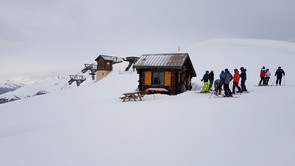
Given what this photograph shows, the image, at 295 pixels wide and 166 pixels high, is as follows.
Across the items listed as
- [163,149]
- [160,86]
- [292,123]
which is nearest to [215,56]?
[160,86]

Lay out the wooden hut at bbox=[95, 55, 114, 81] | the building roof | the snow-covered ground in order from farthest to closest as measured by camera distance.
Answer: the wooden hut at bbox=[95, 55, 114, 81], the building roof, the snow-covered ground

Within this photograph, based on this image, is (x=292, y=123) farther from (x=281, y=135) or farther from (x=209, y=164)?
(x=209, y=164)

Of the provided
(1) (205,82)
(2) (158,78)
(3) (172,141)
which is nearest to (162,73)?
(2) (158,78)

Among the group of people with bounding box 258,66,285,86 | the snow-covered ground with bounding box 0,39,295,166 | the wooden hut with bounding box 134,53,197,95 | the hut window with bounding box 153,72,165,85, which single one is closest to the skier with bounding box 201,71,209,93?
the wooden hut with bounding box 134,53,197,95

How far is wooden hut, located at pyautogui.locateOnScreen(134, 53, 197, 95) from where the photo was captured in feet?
65.3

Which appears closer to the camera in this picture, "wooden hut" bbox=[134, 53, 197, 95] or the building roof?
the building roof

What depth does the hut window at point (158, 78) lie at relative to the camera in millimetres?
20594

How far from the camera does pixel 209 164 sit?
4762 mm

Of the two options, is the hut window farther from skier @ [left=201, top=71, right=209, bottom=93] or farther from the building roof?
skier @ [left=201, top=71, right=209, bottom=93]

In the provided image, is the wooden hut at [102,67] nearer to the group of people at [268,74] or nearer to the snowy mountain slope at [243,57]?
the snowy mountain slope at [243,57]

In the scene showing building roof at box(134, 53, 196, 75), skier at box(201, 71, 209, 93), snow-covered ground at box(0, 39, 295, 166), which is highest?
building roof at box(134, 53, 196, 75)

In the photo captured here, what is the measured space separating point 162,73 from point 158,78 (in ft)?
2.09

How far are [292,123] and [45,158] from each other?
806 cm

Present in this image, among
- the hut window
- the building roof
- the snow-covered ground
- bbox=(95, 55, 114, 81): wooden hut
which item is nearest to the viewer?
the snow-covered ground
